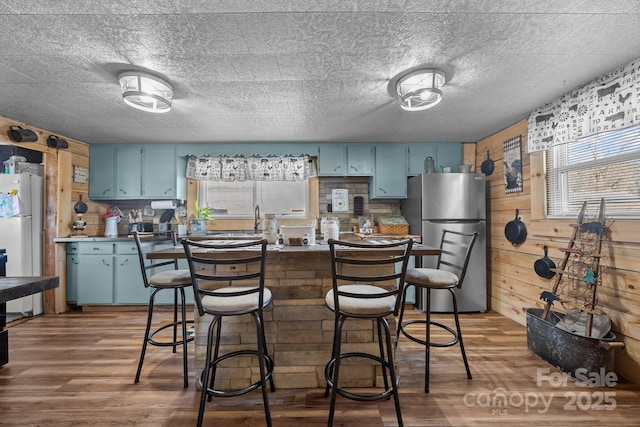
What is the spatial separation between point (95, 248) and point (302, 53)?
11.6ft

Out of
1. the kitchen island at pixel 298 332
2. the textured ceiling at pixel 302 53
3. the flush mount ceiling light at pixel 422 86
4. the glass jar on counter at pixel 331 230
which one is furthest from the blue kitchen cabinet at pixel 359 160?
the kitchen island at pixel 298 332

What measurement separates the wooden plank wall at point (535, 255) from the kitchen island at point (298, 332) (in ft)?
4.94

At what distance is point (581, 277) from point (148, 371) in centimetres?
340

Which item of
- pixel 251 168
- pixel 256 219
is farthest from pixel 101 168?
pixel 256 219

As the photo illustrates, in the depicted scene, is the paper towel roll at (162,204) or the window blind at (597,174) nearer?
the window blind at (597,174)

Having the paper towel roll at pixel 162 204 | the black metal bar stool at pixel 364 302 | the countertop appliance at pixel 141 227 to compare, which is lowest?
the black metal bar stool at pixel 364 302

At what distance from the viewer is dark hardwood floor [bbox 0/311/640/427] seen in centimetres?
171

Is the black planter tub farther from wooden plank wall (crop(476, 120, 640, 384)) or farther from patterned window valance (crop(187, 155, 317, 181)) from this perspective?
patterned window valance (crop(187, 155, 317, 181))

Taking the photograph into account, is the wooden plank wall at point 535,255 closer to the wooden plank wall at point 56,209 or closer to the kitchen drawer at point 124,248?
the kitchen drawer at point 124,248

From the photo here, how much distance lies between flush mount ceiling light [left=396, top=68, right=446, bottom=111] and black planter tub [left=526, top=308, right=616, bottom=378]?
6.46 ft

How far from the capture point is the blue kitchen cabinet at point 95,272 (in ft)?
12.1

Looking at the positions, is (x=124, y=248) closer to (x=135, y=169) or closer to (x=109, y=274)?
(x=109, y=274)

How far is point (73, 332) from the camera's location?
9.90 feet

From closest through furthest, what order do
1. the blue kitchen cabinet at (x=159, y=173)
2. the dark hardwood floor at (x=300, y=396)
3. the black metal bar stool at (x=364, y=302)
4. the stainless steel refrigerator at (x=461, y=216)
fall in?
the black metal bar stool at (x=364, y=302) → the dark hardwood floor at (x=300, y=396) → the stainless steel refrigerator at (x=461, y=216) → the blue kitchen cabinet at (x=159, y=173)
